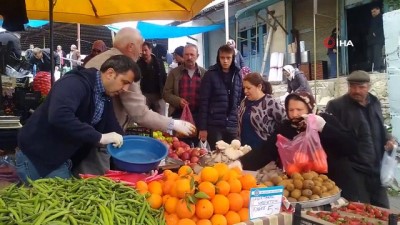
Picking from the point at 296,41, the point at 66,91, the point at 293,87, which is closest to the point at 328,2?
the point at 296,41

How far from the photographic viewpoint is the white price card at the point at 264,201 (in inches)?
90.5

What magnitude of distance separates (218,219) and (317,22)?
1019 centimetres

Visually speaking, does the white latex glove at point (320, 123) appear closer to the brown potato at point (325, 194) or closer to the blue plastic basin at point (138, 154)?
the brown potato at point (325, 194)

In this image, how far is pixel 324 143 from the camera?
348 cm

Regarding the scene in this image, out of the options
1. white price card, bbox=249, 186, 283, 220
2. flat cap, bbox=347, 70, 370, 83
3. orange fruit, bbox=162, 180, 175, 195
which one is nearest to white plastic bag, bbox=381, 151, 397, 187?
flat cap, bbox=347, 70, 370, 83

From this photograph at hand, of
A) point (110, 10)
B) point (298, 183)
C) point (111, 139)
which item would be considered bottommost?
point (298, 183)

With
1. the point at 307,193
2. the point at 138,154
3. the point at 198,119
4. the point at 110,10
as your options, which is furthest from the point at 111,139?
the point at 110,10

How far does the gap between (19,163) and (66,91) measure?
74 cm

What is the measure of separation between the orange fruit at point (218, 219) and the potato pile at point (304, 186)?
29.9 inches

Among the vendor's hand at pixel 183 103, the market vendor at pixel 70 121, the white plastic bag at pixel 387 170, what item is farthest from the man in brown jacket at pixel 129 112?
the white plastic bag at pixel 387 170

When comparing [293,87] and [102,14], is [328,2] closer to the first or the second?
[293,87]

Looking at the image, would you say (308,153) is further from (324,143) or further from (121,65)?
(121,65)

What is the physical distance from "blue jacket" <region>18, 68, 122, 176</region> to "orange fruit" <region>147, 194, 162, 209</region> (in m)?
0.80

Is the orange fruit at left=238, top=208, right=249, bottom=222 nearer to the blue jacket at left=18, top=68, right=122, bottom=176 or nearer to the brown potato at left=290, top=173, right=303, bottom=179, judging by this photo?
the brown potato at left=290, top=173, right=303, bottom=179
